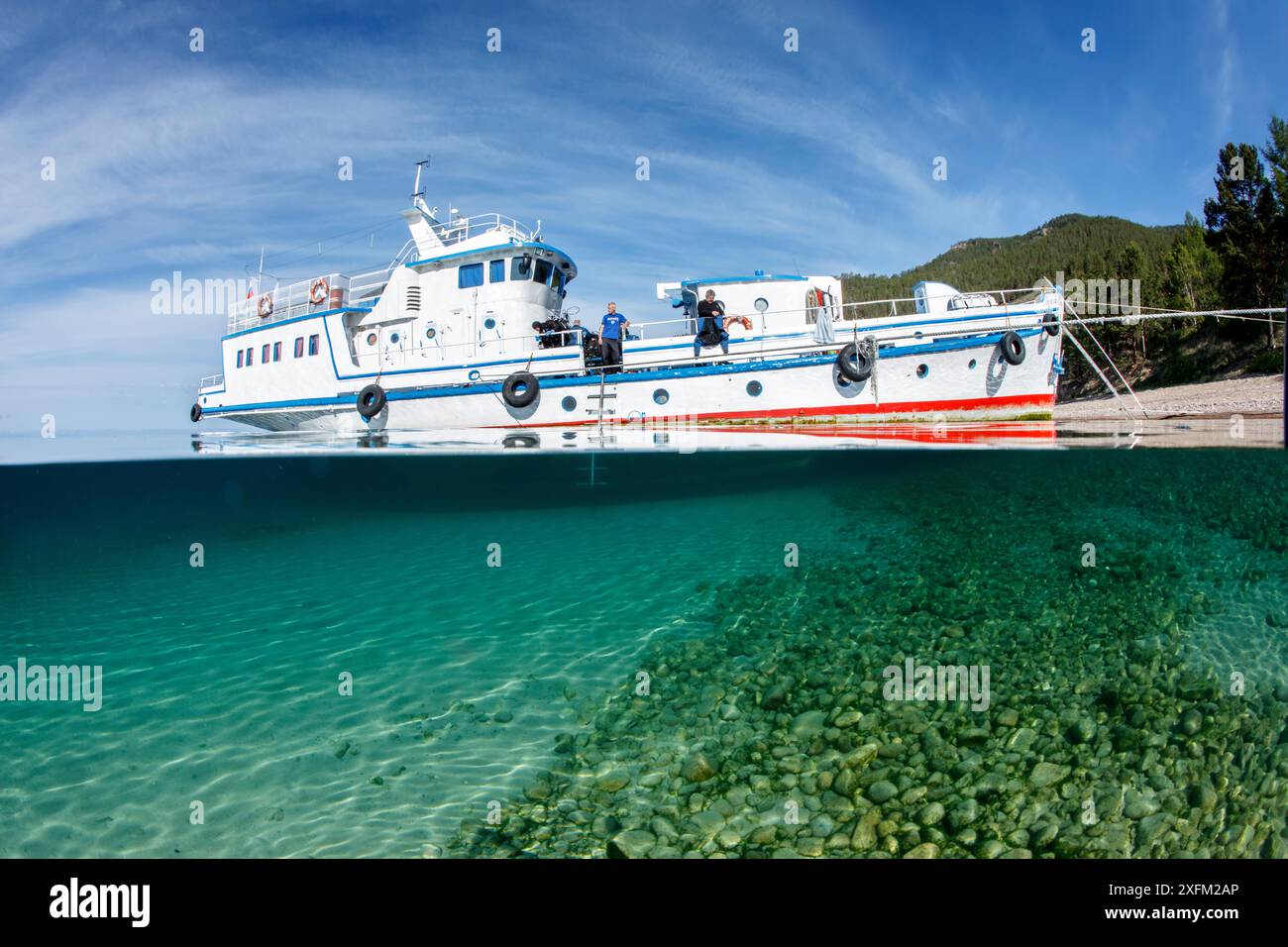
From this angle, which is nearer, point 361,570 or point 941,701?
point 941,701

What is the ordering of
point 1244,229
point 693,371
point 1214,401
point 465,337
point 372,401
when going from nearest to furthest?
1. point 693,371
2. point 372,401
3. point 465,337
4. point 1214,401
5. point 1244,229

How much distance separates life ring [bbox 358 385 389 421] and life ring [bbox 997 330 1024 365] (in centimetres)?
1659

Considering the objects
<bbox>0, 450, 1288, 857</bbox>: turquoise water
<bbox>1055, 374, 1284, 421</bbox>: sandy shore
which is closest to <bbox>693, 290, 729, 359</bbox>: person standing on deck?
<bbox>0, 450, 1288, 857</bbox>: turquoise water

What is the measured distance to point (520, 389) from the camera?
687 inches

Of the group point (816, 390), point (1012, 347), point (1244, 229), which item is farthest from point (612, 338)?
point (1244, 229)

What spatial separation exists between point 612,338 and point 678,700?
38.1 ft

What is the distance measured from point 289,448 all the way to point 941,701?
15.3 meters

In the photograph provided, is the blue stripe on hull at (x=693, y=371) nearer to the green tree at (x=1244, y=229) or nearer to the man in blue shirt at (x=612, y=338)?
the man in blue shirt at (x=612, y=338)

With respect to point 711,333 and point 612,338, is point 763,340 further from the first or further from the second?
point 612,338

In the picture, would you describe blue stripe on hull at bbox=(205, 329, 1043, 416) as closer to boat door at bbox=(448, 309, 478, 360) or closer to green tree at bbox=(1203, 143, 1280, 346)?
boat door at bbox=(448, 309, 478, 360)

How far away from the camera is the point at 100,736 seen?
612 centimetres

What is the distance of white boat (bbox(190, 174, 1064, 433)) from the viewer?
16078 mm
